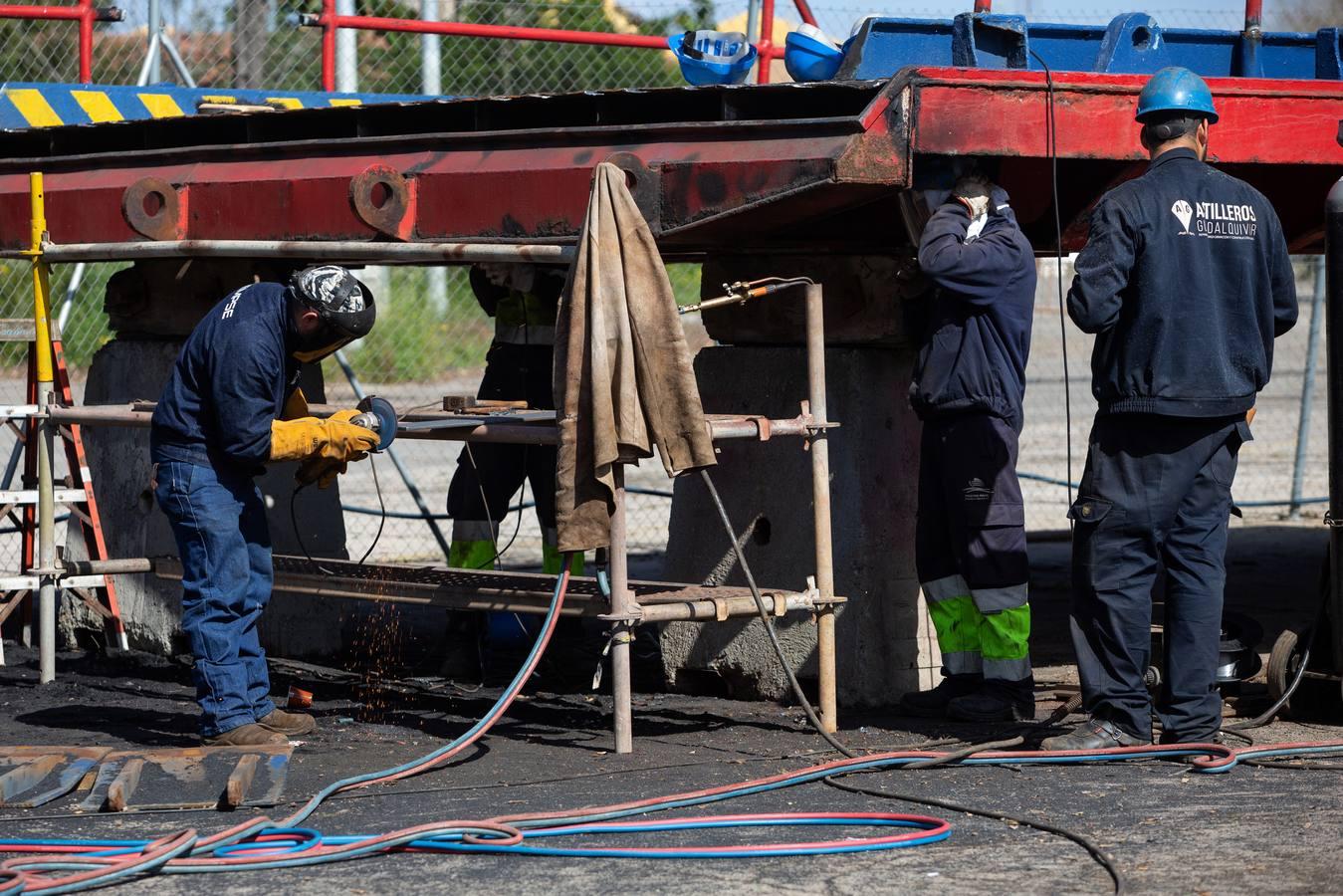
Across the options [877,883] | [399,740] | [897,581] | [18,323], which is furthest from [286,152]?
[877,883]

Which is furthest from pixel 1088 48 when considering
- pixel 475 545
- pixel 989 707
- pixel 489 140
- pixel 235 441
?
pixel 235 441

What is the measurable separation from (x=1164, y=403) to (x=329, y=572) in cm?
333

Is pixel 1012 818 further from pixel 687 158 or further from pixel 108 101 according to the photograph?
pixel 108 101

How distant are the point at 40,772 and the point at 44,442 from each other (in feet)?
7.48

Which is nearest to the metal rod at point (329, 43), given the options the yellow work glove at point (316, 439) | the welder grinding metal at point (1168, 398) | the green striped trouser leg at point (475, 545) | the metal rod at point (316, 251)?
the metal rod at point (316, 251)

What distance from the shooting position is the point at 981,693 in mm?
6098

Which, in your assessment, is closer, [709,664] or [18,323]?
[709,664]

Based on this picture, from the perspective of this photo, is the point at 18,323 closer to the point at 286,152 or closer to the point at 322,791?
the point at 286,152

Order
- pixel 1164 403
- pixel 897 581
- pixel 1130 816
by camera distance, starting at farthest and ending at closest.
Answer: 1. pixel 897 581
2. pixel 1164 403
3. pixel 1130 816

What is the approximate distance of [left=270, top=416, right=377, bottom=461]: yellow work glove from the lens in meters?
5.66

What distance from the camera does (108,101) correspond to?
28.7 ft

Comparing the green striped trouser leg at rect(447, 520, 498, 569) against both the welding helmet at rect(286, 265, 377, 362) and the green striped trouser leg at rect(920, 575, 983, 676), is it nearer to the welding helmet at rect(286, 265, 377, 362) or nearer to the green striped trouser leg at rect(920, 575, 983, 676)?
the welding helmet at rect(286, 265, 377, 362)

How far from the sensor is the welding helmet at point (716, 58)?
6773mm

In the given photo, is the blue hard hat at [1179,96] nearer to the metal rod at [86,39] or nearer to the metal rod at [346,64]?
the metal rod at [86,39]
